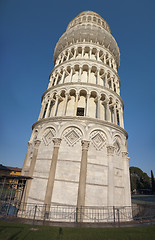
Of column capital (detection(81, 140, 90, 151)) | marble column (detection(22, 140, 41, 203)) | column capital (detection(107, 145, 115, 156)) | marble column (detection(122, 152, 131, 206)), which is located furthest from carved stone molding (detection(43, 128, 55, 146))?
marble column (detection(122, 152, 131, 206))

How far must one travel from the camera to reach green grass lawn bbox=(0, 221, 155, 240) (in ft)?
24.3

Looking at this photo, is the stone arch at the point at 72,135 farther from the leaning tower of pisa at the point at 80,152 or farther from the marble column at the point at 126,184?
the marble column at the point at 126,184

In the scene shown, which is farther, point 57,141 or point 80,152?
point 57,141

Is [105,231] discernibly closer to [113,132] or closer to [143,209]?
[113,132]

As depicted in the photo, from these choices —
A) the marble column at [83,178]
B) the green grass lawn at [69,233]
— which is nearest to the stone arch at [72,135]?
the marble column at [83,178]

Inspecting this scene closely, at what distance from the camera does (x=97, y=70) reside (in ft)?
64.7

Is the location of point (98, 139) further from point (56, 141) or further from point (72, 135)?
point (56, 141)

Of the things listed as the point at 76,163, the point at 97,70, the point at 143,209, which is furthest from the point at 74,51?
the point at 143,209

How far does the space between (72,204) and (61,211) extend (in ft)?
3.62

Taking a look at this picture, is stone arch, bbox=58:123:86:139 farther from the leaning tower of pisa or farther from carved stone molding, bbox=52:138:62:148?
carved stone molding, bbox=52:138:62:148

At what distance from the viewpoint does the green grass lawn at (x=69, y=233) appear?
24.3ft

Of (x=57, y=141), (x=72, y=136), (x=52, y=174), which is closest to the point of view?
(x=52, y=174)

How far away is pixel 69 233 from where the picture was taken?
7977 millimetres

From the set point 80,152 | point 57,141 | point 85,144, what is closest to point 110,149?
point 85,144
